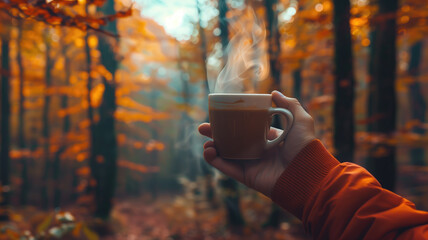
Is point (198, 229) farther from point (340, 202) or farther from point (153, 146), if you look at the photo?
point (340, 202)

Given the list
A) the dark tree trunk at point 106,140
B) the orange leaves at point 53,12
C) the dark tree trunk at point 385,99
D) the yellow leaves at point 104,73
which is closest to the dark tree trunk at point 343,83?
the dark tree trunk at point 385,99

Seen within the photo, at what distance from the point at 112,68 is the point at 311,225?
24.4 feet

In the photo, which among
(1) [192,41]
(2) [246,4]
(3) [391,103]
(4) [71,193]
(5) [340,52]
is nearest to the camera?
(5) [340,52]

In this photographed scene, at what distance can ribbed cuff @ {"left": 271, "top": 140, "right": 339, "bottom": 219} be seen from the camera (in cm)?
130

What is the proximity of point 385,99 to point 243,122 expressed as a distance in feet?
12.9

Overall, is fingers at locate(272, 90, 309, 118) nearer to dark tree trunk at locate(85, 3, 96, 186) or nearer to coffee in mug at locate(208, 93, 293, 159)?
coffee in mug at locate(208, 93, 293, 159)

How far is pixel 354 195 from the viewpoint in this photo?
1.15 meters

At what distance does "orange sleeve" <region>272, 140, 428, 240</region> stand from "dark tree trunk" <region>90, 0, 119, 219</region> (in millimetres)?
7040

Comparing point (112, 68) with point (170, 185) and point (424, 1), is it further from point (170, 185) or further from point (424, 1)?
point (170, 185)

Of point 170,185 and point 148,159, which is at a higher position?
point 148,159

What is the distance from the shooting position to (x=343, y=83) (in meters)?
3.90

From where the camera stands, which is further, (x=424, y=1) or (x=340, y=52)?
(x=424, y=1)

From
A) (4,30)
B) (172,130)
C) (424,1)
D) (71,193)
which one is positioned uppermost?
(4,30)

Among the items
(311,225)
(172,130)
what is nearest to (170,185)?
(172,130)
